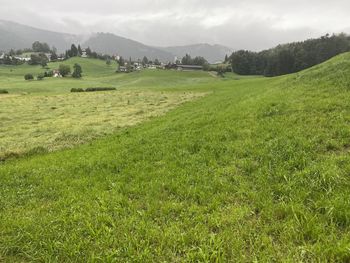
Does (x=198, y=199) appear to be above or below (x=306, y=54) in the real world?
below

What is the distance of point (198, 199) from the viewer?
30.0ft

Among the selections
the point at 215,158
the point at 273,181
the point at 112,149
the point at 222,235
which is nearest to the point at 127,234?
the point at 222,235

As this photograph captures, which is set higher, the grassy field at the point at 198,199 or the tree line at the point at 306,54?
the tree line at the point at 306,54

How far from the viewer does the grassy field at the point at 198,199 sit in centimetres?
684

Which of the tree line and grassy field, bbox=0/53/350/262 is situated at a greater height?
the tree line

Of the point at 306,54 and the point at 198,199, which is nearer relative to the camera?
the point at 198,199

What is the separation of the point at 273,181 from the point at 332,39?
153 meters

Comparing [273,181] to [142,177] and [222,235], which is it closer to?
[222,235]

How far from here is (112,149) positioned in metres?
16.4

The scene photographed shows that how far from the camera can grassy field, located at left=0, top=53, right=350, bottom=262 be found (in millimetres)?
6840

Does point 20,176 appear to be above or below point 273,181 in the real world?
below

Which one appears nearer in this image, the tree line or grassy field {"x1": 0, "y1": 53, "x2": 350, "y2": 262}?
grassy field {"x1": 0, "y1": 53, "x2": 350, "y2": 262}

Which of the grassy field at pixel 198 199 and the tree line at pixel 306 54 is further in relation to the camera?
the tree line at pixel 306 54

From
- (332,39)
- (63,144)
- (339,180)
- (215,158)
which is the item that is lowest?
(63,144)
